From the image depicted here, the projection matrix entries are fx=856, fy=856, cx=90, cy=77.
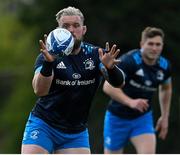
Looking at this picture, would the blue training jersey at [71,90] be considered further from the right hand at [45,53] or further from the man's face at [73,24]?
the right hand at [45,53]

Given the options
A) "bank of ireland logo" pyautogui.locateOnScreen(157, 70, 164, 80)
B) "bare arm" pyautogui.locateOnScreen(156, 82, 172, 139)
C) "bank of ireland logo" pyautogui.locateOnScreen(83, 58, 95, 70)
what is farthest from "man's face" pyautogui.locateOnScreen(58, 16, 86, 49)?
"bare arm" pyautogui.locateOnScreen(156, 82, 172, 139)

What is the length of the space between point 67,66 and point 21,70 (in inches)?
1076

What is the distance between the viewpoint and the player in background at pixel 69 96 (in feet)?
29.6

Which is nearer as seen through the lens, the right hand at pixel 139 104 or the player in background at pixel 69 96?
the player in background at pixel 69 96

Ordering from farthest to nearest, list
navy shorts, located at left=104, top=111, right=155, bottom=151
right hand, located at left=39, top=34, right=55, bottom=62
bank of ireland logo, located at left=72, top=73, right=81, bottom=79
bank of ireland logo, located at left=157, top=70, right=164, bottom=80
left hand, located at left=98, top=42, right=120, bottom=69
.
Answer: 1. navy shorts, located at left=104, top=111, right=155, bottom=151
2. bank of ireland logo, located at left=157, top=70, right=164, bottom=80
3. bank of ireland logo, located at left=72, top=73, right=81, bottom=79
4. left hand, located at left=98, top=42, right=120, bottom=69
5. right hand, located at left=39, top=34, right=55, bottom=62

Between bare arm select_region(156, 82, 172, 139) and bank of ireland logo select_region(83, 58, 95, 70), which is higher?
bank of ireland logo select_region(83, 58, 95, 70)

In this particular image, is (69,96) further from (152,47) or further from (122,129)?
(122,129)

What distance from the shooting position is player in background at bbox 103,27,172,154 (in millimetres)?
11797

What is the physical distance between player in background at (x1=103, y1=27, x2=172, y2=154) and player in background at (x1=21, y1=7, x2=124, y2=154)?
2176 mm

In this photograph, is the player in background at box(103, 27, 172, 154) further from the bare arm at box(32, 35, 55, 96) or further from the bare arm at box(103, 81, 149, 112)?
the bare arm at box(32, 35, 55, 96)

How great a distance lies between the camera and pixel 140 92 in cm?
1208

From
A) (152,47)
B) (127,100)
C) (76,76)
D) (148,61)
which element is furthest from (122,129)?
(76,76)

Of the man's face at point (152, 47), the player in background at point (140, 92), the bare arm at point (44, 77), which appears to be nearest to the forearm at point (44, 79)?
the bare arm at point (44, 77)

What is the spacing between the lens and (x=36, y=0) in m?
28.3
